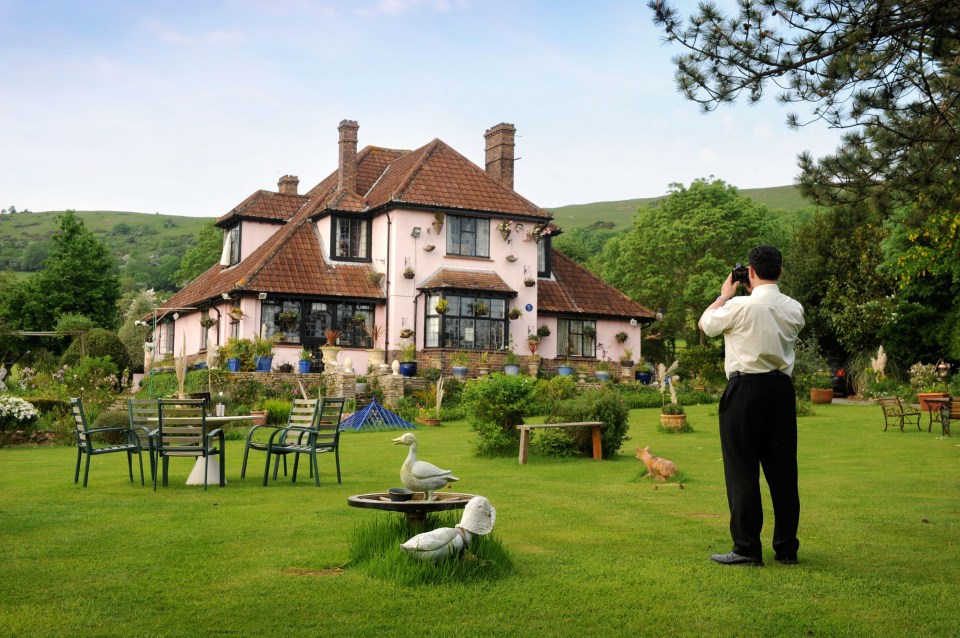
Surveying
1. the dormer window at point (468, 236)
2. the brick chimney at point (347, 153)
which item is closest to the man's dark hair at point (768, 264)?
the dormer window at point (468, 236)

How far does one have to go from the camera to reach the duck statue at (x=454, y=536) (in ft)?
22.4

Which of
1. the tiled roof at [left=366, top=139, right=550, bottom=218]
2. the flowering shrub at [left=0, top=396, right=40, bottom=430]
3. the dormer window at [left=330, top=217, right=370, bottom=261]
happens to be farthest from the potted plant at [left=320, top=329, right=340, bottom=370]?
the flowering shrub at [left=0, top=396, right=40, bottom=430]

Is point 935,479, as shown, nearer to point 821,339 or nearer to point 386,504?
point 386,504

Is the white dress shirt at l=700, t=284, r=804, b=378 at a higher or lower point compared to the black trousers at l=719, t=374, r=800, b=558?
higher

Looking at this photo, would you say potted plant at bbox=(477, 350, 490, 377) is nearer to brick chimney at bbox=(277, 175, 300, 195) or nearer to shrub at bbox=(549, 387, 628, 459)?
brick chimney at bbox=(277, 175, 300, 195)

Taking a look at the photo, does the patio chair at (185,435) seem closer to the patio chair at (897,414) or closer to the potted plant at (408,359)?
the patio chair at (897,414)

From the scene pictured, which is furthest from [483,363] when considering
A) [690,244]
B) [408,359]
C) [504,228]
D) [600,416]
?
[690,244]

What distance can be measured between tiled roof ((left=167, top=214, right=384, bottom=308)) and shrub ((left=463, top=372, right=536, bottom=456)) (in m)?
17.1

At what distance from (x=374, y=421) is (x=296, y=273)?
34.4 ft

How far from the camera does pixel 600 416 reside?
54.4 feet

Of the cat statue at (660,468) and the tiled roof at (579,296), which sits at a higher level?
the tiled roof at (579,296)

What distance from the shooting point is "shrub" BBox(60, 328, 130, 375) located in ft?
130

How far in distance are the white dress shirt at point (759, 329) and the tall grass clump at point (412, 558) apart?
221 cm

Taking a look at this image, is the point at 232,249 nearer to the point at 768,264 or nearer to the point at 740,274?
the point at 740,274
